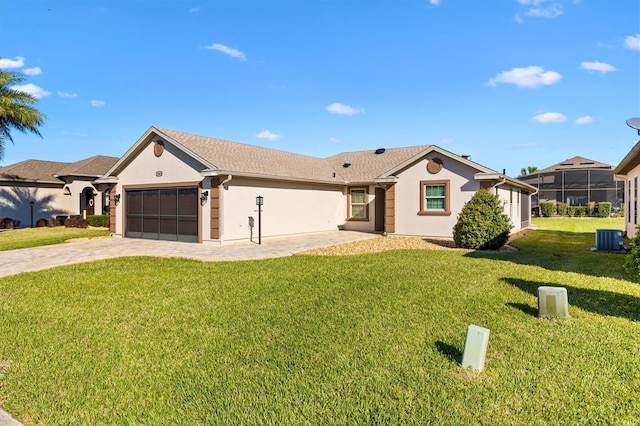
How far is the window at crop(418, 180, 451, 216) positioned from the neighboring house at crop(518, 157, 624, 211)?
83.3 ft

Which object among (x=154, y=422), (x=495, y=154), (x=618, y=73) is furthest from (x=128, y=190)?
(x=495, y=154)

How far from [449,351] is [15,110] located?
2739 centimetres

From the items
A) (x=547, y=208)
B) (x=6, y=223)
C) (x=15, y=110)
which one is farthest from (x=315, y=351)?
(x=547, y=208)

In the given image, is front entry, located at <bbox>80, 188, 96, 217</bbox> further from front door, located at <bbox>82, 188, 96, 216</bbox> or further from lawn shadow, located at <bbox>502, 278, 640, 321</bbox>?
lawn shadow, located at <bbox>502, 278, 640, 321</bbox>

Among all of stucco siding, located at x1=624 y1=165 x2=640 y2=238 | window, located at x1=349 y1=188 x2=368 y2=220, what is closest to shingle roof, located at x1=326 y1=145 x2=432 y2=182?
window, located at x1=349 y1=188 x2=368 y2=220

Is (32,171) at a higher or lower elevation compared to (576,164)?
lower

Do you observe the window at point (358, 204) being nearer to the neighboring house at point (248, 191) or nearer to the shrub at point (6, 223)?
the neighboring house at point (248, 191)

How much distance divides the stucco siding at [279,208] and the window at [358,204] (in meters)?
0.55

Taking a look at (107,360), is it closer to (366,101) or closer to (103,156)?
(366,101)

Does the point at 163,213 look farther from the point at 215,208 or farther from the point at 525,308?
the point at 525,308

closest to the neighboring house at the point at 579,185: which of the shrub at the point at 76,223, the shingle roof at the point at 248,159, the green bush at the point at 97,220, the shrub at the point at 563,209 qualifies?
the shrub at the point at 563,209

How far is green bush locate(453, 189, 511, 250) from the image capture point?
12328mm

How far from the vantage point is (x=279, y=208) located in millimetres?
16359

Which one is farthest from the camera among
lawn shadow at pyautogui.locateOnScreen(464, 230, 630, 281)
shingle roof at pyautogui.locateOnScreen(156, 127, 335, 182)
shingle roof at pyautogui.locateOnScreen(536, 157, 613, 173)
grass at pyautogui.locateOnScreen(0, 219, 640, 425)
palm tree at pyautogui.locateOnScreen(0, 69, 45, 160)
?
shingle roof at pyautogui.locateOnScreen(536, 157, 613, 173)
